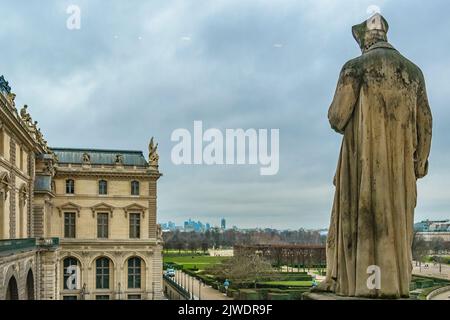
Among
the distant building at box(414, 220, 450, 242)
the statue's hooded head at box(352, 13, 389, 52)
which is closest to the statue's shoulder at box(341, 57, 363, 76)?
the statue's hooded head at box(352, 13, 389, 52)

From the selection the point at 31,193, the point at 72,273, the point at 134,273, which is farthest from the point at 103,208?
the point at 31,193

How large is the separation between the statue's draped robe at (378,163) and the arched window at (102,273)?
4613 cm

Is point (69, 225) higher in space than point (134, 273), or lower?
higher

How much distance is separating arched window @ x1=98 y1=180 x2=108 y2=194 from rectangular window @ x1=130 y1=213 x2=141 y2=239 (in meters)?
3.11

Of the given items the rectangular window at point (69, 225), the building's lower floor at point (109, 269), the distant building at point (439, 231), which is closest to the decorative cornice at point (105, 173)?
the rectangular window at point (69, 225)

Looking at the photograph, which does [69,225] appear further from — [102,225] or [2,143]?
[2,143]

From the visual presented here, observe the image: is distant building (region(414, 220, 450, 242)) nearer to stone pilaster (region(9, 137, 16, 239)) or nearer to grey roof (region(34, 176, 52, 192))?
grey roof (region(34, 176, 52, 192))

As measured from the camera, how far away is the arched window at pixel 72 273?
4862 centimetres

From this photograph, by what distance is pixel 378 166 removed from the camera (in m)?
5.30

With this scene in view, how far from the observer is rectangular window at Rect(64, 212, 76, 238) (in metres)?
49.0

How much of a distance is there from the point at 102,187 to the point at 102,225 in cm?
329
